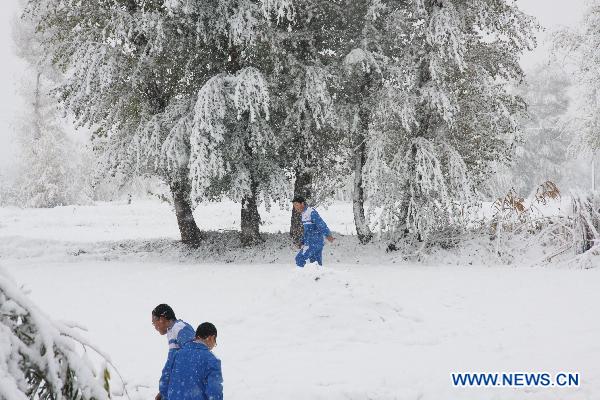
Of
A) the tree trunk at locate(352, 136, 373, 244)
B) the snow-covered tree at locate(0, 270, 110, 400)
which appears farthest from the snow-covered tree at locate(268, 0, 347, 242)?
the snow-covered tree at locate(0, 270, 110, 400)

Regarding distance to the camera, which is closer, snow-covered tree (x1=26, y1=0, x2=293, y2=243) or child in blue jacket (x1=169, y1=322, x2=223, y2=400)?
child in blue jacket (x1=169, y1=322, x2=223, y2=400)

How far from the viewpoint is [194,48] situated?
47.3 ft

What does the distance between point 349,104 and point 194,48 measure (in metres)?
4.71

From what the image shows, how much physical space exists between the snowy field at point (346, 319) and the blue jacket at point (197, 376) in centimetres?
49

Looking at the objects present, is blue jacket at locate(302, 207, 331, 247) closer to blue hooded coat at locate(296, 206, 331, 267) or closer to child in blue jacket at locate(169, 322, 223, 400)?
blue hooded coat at locate(296, 206, 331, 267)

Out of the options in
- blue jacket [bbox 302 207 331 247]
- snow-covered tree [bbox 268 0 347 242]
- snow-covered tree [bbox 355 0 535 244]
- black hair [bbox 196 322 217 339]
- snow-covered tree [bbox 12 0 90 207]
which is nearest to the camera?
black hair [bbox 196 322 217 339]

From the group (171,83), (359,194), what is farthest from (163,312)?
(171,83)

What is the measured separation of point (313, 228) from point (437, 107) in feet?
19.4

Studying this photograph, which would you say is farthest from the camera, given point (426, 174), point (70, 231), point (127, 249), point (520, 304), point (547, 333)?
point (70, 231)

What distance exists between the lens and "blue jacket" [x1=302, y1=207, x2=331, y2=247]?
983cm

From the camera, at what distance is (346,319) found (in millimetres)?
7785

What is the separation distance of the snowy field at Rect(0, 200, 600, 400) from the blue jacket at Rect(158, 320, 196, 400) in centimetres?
17

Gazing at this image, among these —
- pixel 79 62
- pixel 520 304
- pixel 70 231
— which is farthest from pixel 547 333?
pixel 70 231

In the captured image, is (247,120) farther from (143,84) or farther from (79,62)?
(79,62)
